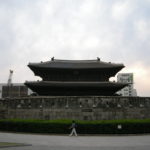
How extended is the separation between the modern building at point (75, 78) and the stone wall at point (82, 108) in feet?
6.41

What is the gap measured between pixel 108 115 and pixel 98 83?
13.2 feet

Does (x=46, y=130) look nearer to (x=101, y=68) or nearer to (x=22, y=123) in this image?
(x=22, y=123)

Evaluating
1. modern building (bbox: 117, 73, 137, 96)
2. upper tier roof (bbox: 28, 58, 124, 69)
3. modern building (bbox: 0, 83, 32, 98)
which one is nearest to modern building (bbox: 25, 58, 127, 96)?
A: upper tier roof (bbox: 28, 58, 124, 69)

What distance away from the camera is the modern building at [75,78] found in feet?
102

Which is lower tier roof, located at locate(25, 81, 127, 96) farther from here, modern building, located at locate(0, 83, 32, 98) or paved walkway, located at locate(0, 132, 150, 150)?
modern building, located at locate(0, 83, 32, 98)

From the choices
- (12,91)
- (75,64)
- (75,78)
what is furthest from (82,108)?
(12,91)

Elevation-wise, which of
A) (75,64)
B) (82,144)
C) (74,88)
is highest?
(75,64)

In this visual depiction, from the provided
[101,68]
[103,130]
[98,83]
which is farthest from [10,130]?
[101,68]

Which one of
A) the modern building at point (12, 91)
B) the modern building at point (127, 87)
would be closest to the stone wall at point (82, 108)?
the modern building at point (12, 91)

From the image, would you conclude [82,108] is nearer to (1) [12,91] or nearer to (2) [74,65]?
(2) [74,65]

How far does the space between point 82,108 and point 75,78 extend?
5406mm

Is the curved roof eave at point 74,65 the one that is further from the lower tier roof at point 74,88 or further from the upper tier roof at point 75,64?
the lower tier roof at point 74,88

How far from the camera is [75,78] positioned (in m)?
33.6

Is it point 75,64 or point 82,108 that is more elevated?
point 75,64
